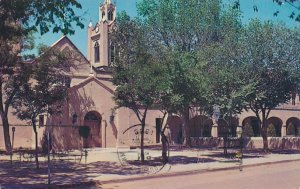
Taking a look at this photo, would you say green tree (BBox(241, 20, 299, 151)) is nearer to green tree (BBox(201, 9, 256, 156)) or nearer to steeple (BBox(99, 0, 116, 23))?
green tree (BBox(201, 9, 256, 156))

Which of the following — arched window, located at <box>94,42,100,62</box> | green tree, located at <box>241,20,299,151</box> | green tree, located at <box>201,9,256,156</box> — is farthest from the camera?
arched window, located at <box>94,42,100,62</box>

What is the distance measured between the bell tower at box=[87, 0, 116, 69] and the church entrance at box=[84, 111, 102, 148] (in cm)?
2315

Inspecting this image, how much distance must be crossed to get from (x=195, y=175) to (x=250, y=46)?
43.4ft

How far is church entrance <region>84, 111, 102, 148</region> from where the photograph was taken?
3559 cm

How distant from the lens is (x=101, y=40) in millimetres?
62000

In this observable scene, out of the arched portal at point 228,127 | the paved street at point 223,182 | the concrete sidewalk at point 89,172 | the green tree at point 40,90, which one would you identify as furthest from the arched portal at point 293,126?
the paved street at point 223,182

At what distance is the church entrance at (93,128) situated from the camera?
35.6m

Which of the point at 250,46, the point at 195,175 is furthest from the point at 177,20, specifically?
the point at 195,175

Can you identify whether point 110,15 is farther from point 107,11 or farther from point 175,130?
point 175,130

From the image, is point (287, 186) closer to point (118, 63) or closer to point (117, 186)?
point (117, 186)

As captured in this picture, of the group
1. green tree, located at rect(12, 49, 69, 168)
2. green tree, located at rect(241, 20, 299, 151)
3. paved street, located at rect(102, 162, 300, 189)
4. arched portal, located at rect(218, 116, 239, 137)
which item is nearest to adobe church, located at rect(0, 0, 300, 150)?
arched portal, located at rect(218, 116, 239, 137)

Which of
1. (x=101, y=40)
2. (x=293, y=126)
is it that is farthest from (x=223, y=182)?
(x=101, y=40)

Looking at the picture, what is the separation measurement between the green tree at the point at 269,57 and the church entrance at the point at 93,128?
12281 mm

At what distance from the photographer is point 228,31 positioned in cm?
3656
